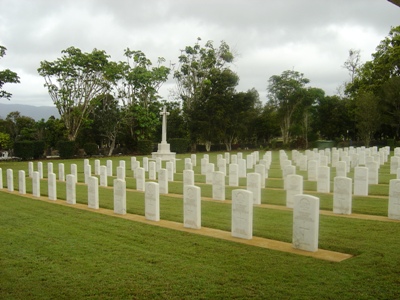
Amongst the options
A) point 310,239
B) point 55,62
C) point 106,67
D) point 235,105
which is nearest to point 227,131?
point 235,105

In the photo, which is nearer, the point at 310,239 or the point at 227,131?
the point at 310,239

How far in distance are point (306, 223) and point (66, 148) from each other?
33450 millimetres

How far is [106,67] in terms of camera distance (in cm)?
3800

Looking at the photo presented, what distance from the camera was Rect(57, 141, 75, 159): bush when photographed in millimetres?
37031

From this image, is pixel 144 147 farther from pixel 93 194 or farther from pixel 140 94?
pixel 93 194

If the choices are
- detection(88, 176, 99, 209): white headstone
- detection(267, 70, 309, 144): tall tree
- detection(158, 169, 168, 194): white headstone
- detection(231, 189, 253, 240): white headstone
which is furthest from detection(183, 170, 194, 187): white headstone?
detection(267, 70, 309, 144): tall tree

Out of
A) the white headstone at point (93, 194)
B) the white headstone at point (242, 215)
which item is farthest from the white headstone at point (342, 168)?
the white headstone at point (93, 194)

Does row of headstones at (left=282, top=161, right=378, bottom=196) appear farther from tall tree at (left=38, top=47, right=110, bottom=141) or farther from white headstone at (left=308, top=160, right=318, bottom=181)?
tall tree at (left=38, top=47, right=110, bottom=141)

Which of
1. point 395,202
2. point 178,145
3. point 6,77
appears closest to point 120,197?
point 395,202

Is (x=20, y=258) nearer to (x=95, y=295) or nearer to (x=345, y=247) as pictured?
(x=95, y=295)

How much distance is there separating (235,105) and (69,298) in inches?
1693

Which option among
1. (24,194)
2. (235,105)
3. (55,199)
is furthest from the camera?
(235,105)

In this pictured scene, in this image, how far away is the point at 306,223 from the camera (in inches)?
280

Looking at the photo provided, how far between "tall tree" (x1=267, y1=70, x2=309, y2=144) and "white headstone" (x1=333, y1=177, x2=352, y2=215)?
134ft
